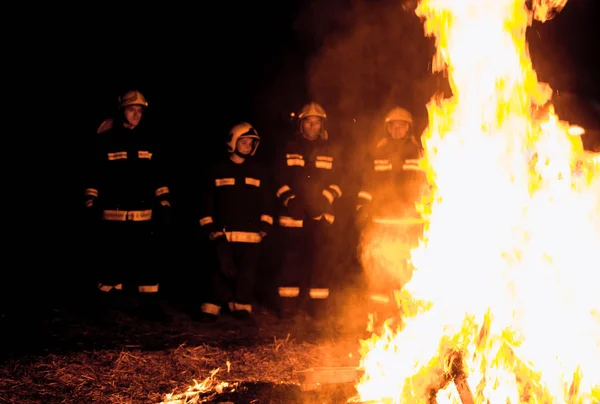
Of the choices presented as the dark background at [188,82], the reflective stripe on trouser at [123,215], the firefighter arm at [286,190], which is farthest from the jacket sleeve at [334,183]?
the reflective stripe on trouser at [123,215]

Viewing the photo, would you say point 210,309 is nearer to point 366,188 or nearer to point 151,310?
point 151,310

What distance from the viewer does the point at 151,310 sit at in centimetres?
682

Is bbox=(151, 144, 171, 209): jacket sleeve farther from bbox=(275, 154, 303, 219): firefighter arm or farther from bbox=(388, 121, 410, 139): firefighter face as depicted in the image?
bbox=(388, 121, 410, 139): firefighter face

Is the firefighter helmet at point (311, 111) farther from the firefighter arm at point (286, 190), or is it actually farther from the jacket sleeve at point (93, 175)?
the jacket sleeve at point (93, 175)

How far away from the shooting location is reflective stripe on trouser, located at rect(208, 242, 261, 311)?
7.04 m

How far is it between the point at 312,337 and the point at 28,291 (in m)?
4.44

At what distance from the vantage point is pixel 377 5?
901 centimetres

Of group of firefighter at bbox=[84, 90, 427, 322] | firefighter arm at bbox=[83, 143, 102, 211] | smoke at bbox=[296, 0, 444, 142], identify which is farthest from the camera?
smoke at bbox=[296, 0, 444, 142]

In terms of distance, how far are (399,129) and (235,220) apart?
286 cm

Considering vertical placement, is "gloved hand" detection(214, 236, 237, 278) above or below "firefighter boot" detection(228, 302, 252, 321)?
above

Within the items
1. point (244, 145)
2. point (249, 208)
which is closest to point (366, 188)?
point (249, 208)

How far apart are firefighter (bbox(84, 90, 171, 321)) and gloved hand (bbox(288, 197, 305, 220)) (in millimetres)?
1810

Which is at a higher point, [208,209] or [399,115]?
[399,115]

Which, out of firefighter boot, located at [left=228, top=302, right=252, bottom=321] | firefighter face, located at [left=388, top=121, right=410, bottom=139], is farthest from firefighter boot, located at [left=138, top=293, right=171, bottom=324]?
firefighter face, located at [left=388, top=121, right=410, bottom=139]
